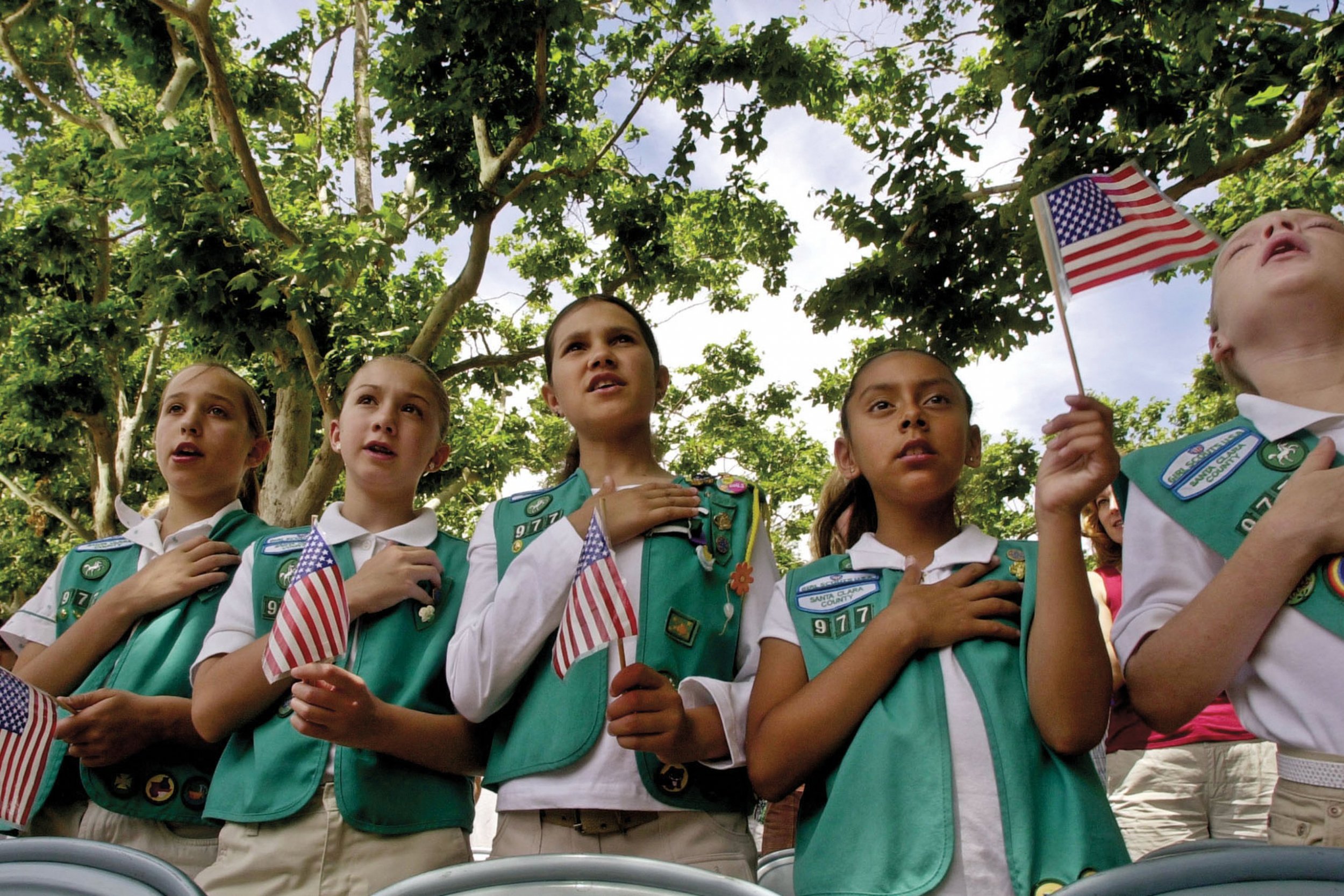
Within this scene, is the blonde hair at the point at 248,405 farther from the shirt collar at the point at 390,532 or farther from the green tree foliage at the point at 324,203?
the green tree foliage at the point at 324,203

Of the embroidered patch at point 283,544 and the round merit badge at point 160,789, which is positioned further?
the embroidered patch at point 283,544

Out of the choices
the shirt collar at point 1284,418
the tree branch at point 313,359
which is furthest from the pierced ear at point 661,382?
the tree branch at point 313,359

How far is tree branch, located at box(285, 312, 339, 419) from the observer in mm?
6230

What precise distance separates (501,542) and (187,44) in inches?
282

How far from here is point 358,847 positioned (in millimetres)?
1562

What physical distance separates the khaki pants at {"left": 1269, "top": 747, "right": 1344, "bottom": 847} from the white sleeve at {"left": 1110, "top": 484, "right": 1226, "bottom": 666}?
0.24m

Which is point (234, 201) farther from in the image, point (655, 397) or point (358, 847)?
point (358, 847)

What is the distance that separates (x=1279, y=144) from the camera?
4.71m

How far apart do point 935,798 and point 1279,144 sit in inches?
→ 199

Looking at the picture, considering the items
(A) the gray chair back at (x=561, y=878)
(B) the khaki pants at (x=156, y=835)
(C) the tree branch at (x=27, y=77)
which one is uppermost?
(C) the tree branch at (x=27, y=77)

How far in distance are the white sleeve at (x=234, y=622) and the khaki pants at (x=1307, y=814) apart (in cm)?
182

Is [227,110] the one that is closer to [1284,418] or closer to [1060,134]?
[1060,134]

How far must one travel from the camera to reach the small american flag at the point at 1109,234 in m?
1.60

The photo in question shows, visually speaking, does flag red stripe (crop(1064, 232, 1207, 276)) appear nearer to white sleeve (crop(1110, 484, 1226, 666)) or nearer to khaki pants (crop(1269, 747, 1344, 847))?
white sleeve (crop(1110, 484, 1226, 666))
